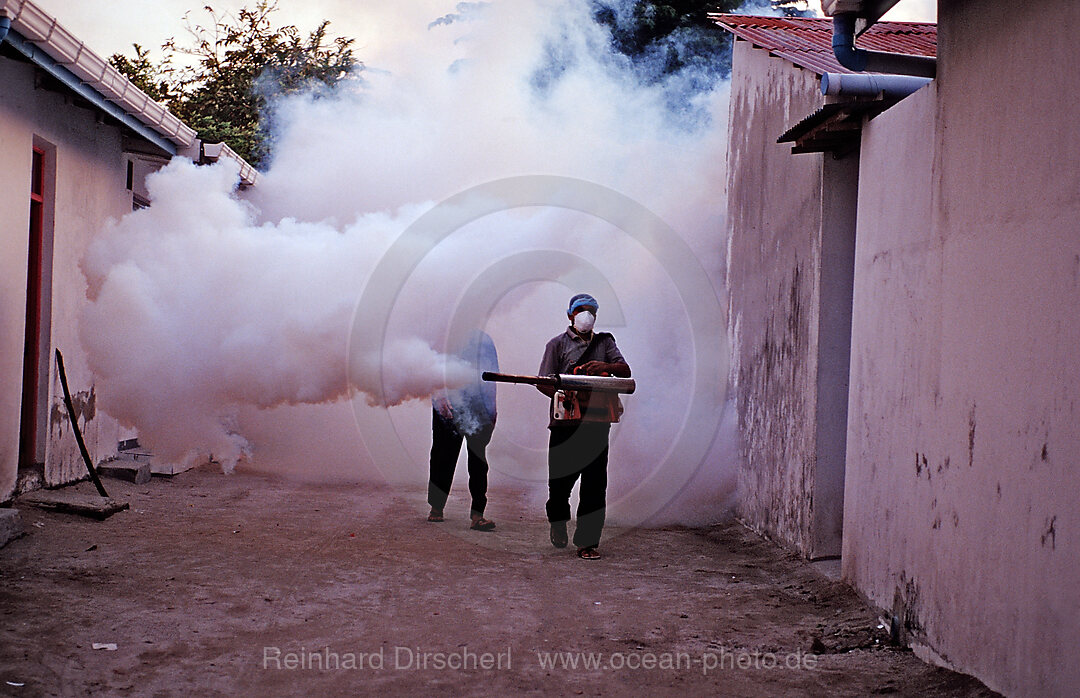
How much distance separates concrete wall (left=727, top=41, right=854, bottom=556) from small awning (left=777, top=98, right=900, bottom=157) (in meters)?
0.27

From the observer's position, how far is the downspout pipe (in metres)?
5.85

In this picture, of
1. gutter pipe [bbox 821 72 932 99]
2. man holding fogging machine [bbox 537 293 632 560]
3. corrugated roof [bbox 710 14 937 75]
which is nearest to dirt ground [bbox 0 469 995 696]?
man holding fogging machine [bbox 537 293 632 560]

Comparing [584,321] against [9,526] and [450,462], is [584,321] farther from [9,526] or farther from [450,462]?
[9,526]

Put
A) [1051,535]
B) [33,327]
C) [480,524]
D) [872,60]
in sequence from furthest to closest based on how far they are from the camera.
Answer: [33,327] < [480,524] < [872,60] < [1051,535]

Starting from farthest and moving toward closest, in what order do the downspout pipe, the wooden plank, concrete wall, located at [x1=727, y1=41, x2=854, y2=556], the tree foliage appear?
1. the tree foliage
2. the wooden plank
3. concrete wall, located at [x1=727, y1=41, x2=854, y2=556]
4. the downspout pipe

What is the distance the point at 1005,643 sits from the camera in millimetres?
4012

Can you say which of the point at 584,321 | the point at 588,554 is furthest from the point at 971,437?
the point at 584,321

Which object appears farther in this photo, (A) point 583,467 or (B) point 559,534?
(B) point 559,534

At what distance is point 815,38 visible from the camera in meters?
9.91

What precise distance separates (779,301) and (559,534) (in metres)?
2.62

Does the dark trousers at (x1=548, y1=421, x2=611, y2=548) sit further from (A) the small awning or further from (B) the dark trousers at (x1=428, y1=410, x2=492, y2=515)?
(A) the small awning

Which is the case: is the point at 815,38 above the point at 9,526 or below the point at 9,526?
above

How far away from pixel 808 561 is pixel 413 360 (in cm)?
329

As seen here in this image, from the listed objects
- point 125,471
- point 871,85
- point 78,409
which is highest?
point 871,85
